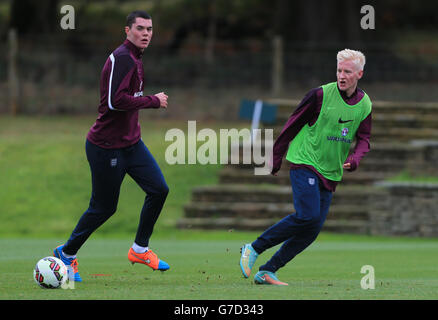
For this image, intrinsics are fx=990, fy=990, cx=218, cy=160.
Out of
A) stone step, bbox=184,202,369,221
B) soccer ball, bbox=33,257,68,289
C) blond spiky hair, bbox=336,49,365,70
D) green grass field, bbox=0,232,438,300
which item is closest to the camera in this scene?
green grass field, bbox=0,232,438,300

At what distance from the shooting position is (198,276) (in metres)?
9.28

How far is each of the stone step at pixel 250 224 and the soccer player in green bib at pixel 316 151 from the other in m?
8.92

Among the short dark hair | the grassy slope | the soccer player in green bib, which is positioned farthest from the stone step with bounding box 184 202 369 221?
the short dark hair

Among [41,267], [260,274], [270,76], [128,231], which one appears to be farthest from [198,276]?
[270,76]

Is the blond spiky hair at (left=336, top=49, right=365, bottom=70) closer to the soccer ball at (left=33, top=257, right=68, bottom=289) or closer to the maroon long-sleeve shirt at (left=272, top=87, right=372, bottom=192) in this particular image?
the maroon long-sleeve shirt at (left=272, top=87, right=372, bottom=192)

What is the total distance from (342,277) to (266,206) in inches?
327

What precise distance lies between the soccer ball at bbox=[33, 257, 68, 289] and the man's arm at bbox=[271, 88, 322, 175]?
1.95 metres

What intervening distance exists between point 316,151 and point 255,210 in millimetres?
9498

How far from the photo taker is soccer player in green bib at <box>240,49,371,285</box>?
8258mm

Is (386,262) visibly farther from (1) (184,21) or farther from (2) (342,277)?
(1) (184,21)

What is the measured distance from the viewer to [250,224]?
57.4 ft

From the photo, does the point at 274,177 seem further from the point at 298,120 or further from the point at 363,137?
the point at 298,120

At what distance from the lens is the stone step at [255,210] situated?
17.6m

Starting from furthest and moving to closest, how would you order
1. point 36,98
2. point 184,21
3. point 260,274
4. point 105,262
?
point 184,21
point 36,98
point 105,262
point 260,274
